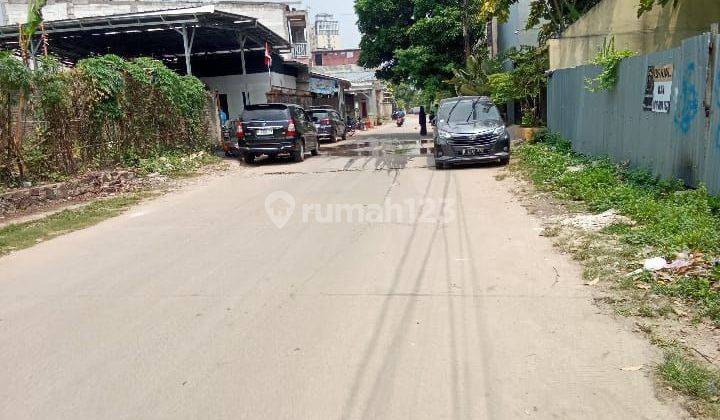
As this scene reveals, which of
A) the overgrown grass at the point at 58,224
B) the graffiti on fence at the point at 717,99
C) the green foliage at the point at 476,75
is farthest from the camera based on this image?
the green foliage at the point at 476,75

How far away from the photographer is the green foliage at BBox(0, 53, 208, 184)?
11617 millimetres

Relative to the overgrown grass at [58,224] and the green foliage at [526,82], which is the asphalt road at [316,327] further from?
the green foliage at [526,82]

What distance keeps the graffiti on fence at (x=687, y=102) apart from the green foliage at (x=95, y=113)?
11.5 meters

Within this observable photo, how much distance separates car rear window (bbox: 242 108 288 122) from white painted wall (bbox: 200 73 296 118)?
12678 mm

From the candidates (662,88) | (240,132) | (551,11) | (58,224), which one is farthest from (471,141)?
(58,224)

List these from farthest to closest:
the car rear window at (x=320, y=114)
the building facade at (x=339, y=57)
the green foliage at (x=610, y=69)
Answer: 1. the building facade at (x=339, y=57)
2. the car rear window at (x=320, y=114)
3. the green foliage at (x=610, y=69)

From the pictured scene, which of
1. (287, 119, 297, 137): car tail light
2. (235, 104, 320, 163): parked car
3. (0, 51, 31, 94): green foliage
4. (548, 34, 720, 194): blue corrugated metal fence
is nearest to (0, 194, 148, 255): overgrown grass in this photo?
(0, 51, 31, 94): green foliage

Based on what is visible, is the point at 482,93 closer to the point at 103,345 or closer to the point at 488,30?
the point at 488,30

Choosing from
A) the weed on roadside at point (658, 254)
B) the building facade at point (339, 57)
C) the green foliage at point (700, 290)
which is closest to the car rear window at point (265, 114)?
the weed on roadside at point (658, 254)

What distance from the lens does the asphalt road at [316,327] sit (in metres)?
3.37

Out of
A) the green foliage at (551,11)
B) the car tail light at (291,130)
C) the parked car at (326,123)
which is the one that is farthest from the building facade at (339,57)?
the car tail light at (291,130)

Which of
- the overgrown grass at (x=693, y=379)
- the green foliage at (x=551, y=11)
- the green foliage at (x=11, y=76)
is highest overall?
the green foliage at (x=551, y=11)

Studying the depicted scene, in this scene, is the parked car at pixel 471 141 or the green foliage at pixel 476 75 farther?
the green foliage at pixel 476 75

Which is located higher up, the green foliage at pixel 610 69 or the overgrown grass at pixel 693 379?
the green foliage at pixel 610 69
